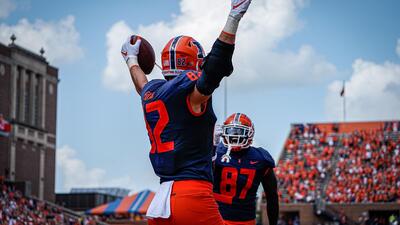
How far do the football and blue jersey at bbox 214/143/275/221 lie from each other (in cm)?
238

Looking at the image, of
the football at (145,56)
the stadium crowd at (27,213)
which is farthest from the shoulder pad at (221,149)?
the stadium crowd at (27,213)

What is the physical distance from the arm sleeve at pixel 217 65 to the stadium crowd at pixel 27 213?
915 inches

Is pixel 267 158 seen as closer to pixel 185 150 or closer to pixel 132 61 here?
pixel 132 61

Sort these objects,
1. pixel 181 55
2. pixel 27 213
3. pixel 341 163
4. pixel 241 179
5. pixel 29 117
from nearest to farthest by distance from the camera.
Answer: pixel 181 55 < pixel 241 179 < pixel 27 213 < pixel 341 163 < pixel 29 117

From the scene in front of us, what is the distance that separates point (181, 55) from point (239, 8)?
698 mm

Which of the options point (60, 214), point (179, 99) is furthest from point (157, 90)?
point (60, 214)

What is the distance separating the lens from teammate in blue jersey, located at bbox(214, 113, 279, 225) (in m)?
7.76

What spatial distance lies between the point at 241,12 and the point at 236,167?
3.52 meters

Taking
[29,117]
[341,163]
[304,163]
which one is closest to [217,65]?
[341,163]

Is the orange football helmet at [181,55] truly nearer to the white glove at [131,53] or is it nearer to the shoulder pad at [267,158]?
the white glove at [131,53]

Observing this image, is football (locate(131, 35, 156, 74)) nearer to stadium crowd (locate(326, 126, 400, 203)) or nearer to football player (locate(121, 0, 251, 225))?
football player (locate(121, 0, 251, 225))

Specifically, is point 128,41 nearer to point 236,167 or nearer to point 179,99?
point 179,99

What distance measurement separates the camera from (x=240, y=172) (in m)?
7.87

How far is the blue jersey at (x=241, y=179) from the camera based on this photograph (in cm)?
780
